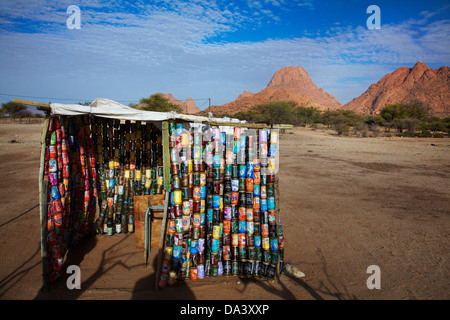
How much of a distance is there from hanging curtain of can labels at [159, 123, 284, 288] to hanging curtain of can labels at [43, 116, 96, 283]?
1.55m

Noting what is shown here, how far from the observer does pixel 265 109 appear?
151ft

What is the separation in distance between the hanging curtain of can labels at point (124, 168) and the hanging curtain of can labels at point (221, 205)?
1568 mm

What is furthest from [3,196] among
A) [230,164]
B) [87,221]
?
[230,164]

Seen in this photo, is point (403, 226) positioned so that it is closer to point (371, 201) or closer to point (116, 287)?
point (371, 201)

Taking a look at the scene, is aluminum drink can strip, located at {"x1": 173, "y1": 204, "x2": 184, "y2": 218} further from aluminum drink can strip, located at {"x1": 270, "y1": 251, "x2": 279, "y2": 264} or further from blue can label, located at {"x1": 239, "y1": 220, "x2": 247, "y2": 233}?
aluminum drink can strip, located at {"x1": 270, "y1": 251, "x2": 279, "y2": 264}

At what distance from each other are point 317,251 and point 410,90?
110 meters

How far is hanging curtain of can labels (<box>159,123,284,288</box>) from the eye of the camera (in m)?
3.57

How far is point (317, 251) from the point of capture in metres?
4.68

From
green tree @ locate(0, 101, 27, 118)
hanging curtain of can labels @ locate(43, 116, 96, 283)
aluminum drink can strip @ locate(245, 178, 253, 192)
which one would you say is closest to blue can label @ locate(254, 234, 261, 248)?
aluminum drink can strip @ locate(245, 178, 253, 192)

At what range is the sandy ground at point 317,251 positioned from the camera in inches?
139

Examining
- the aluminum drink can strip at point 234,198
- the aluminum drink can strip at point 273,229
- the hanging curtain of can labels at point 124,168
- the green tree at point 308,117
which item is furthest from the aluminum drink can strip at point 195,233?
the green tree at point 308,117

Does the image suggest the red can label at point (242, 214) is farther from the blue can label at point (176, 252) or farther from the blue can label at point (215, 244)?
the blue can label at point (176, 252)

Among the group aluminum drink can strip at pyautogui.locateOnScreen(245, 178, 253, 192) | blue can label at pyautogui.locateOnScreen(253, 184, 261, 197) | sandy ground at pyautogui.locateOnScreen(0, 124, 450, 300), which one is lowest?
sandy ground at pyautogui.locateOnScreen(0, 124, 450, 300)

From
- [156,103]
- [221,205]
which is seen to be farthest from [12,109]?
[221,205]
